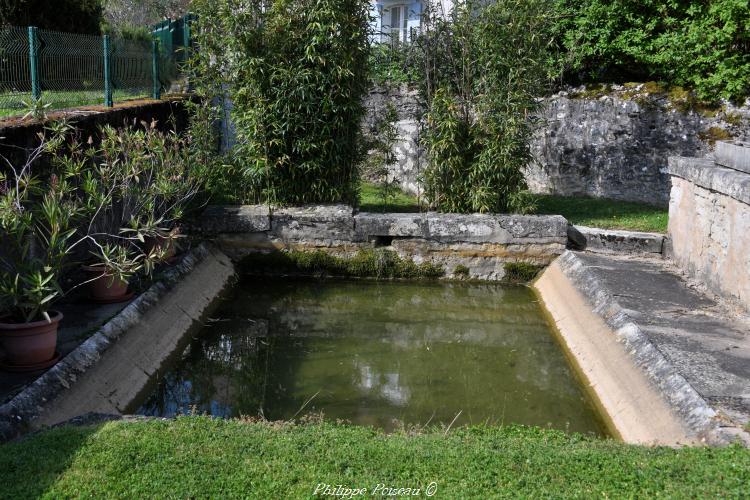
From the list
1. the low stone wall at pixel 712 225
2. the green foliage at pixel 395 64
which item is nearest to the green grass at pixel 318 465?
the low stone wall at pixel 712 225

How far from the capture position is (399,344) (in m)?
6.86

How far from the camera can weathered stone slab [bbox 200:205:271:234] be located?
29.3 feet

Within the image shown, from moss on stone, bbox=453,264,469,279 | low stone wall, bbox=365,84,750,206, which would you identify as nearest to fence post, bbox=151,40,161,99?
low stone wall, bbox=365,84,750,206

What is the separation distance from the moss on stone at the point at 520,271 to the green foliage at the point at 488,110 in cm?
73

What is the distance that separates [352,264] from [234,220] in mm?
1546

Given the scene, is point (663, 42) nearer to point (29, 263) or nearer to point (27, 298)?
point (29, 263)

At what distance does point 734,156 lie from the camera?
22.9ft

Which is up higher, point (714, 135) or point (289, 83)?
point (289, 83)

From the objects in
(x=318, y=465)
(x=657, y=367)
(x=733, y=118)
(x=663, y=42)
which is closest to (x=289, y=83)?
(x=657, y=367)

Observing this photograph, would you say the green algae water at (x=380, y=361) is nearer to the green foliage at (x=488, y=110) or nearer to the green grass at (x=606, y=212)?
the green foliage at (x=488, y=110)

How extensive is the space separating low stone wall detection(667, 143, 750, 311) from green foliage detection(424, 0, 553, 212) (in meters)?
1.85

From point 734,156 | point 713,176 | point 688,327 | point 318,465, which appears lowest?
point 318,465

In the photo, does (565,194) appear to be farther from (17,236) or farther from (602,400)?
(17,236)

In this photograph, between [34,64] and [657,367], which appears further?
[34,64]
